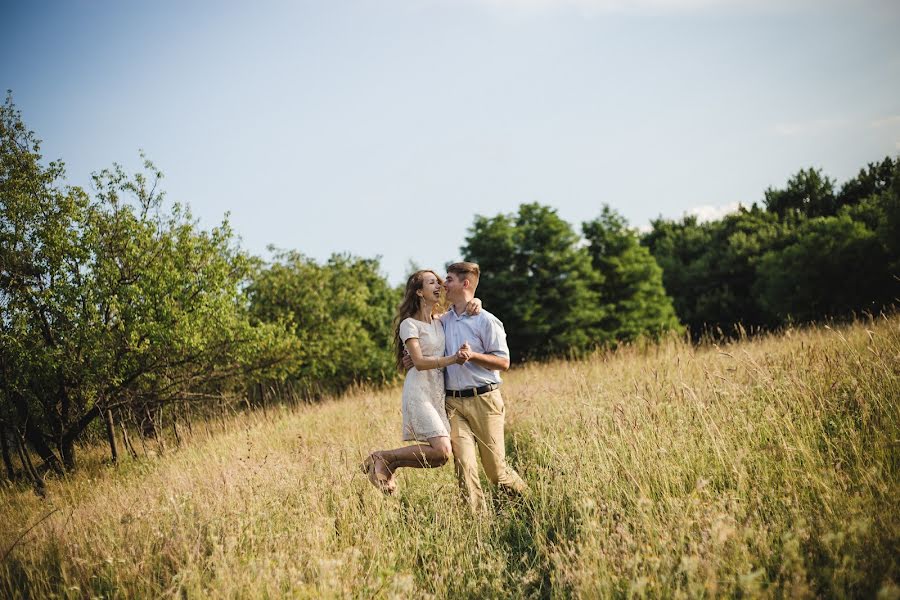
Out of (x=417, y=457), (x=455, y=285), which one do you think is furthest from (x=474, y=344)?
(x=417, y=457)

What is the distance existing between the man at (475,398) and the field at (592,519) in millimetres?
275

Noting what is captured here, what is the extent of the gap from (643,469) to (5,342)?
9919mm

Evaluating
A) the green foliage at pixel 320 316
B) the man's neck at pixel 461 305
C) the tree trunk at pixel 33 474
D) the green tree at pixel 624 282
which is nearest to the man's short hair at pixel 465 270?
the man's neck at pixel 461 305

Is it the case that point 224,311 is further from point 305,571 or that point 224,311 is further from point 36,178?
point 305,571

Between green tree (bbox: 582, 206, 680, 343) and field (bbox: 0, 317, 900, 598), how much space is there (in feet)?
87.9

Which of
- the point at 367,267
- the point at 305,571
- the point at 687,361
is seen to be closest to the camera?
the point at 305,571

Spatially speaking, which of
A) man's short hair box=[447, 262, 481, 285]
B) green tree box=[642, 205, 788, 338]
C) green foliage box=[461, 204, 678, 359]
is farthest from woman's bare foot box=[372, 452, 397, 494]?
green tree box=[642, 205, 788, 338]

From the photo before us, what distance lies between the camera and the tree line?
334 inches

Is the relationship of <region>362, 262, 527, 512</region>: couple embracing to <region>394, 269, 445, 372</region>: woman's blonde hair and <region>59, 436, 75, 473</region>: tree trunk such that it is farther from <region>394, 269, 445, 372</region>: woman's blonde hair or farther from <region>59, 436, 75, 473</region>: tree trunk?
<region>59, 436, 75, 473</region>: tree trunk

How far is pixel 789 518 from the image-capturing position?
2.91 meters

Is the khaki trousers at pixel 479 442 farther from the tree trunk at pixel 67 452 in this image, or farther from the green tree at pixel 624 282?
the green tree at pixel 624 282

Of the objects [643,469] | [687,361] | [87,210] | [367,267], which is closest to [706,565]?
[643,469]

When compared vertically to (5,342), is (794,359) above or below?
below

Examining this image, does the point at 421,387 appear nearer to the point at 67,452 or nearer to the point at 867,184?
the point at 67,452
